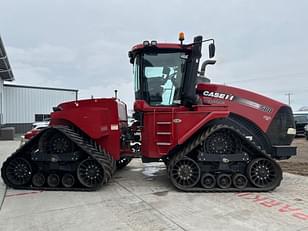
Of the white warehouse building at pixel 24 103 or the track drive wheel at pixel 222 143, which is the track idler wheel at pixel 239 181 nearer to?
the track drive wheel at pixel 222 143

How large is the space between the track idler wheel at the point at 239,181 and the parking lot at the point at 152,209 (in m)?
0.28

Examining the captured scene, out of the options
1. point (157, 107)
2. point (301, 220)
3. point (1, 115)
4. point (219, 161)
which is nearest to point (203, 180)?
point (219, 161)

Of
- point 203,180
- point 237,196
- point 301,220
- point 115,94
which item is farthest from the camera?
point 115,94

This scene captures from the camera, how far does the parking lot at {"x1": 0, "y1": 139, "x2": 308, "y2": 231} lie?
173 inches

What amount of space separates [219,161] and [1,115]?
23491 millimetres

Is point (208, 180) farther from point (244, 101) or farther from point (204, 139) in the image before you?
point (244, 101)

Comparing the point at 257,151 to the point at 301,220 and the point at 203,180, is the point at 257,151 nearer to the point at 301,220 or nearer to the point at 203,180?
the point at 203,180

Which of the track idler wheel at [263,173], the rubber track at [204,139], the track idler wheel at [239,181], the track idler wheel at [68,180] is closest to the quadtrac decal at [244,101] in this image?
the rubber track at [204,139]

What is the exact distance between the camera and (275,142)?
6.93 metres

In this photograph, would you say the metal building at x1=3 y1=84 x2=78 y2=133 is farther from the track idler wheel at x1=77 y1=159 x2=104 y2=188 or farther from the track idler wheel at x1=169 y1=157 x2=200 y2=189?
the track idler wheel at x1=169 y1=157 x2=200 y2=189

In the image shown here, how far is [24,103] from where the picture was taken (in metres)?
30.0

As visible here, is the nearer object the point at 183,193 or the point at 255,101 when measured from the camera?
the point at 183,193

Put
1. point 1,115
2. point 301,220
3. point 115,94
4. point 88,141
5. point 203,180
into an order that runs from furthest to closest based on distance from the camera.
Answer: point 1,115
point 115,94
point 88,141
point 203,180
point 301,220

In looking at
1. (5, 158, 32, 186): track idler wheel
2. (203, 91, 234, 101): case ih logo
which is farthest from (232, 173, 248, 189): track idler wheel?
(5, 158, 32, 186): track idler wheel
